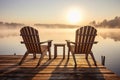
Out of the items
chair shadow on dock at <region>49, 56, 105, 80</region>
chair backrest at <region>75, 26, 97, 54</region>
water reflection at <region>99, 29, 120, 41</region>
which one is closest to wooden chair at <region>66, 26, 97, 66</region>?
chair backrest at <region>75, 26, 97, 54</region>

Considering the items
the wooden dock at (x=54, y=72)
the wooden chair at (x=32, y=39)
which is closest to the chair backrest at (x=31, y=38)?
the wooden chair at (x=32, y=39)

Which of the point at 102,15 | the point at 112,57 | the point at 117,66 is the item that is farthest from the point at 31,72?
the point at 102,15

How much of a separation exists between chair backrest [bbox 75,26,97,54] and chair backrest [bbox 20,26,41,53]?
97 cm

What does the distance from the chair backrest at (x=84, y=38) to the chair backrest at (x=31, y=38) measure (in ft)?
3.17

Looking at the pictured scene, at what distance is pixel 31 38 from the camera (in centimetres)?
497

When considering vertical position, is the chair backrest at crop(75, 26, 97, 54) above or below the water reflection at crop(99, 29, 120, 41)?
above

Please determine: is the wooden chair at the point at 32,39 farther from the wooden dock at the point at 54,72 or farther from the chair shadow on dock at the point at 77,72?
the chair shadow on dock at the point at 77,72

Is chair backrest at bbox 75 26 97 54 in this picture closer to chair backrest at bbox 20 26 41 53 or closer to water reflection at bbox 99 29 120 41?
chair backrest at bbox 20 26 41 53

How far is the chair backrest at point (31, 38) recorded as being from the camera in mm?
4910

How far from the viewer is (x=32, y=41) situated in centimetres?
500

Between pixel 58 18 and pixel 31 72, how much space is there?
1613 centimetres

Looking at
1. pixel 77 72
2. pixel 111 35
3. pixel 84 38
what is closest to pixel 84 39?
pixel 84 38

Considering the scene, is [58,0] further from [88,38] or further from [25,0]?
[88,38]

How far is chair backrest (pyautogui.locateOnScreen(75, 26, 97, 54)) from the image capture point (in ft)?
16.1
